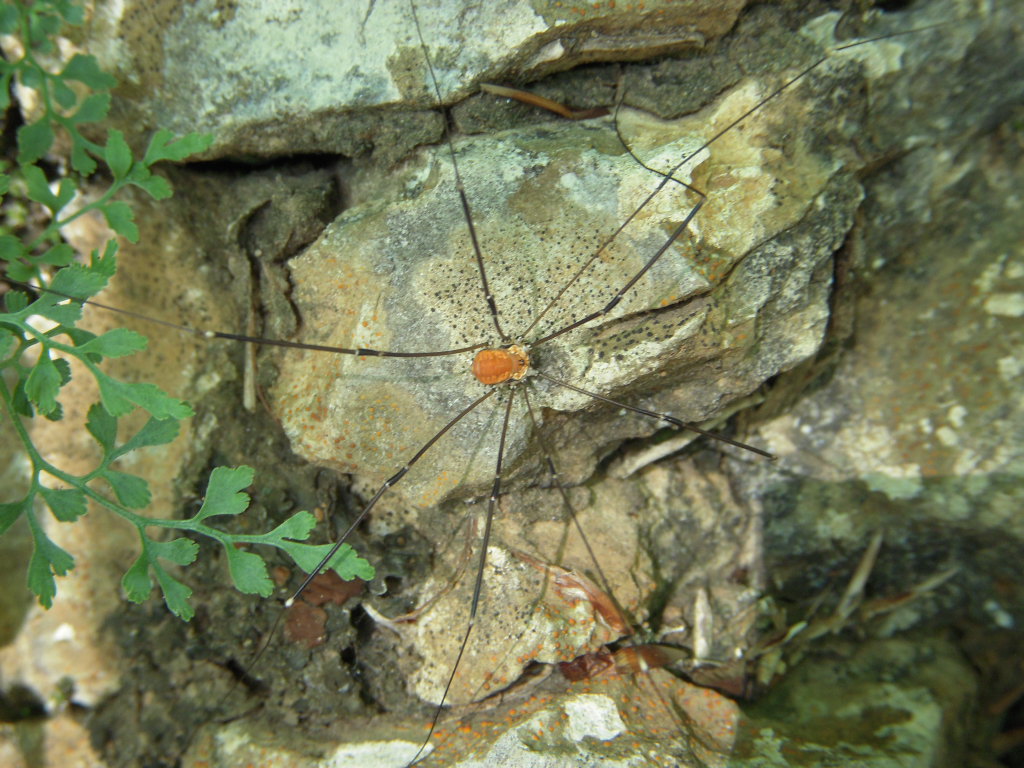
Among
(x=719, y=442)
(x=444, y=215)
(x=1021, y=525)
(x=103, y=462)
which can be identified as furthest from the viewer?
(x=719, y=442)

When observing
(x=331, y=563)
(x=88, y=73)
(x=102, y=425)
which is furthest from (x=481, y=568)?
(x=88, y=73)

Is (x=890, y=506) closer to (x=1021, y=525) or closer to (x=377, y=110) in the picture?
(x=1021, y=525)

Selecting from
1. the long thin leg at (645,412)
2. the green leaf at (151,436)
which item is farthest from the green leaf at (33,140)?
the long thin leg at (645,412)

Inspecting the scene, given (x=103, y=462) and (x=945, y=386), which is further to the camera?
(x=945, y=386)

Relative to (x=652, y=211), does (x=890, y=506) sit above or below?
below

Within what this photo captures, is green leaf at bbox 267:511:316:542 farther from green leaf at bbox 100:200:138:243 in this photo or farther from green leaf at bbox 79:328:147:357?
green leaf at bbox 100:200:138:243

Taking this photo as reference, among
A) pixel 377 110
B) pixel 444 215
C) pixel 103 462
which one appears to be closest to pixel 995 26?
pixel 444 215

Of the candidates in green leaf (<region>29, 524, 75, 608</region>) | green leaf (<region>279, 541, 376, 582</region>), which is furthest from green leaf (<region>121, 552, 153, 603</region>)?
green leaf (<region>279, 541, 376, 582</region>)

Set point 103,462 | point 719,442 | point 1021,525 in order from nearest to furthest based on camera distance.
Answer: point 103,462
point 1021,525
point 719,442
